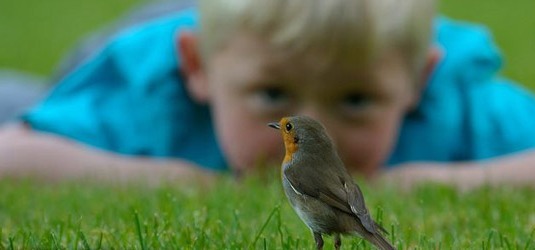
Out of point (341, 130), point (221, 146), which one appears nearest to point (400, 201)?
point (341, 130)

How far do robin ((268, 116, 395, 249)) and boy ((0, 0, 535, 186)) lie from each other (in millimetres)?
1929

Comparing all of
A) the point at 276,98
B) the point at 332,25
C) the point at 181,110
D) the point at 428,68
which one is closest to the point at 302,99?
the point at 276,98

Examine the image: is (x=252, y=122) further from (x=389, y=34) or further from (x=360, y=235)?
(x=360, y=235)

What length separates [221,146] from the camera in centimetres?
557

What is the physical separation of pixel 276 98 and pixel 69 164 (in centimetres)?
112

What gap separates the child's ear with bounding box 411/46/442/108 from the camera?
5.48 meters

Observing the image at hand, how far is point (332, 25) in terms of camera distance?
487cm

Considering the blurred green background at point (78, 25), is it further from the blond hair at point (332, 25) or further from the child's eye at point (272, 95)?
the child's eye at point (272, 95)

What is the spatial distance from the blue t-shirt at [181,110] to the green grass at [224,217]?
0.87m

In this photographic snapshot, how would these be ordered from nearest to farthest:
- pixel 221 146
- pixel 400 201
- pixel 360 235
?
pixel 360 235, pixel 400 201, pixel 221 146

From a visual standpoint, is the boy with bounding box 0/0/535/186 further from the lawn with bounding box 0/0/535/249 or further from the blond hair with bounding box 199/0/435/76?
the lawn with bounding box 0/0/535/249

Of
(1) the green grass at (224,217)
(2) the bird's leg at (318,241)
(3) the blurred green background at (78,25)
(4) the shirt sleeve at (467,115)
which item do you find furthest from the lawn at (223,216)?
(3) the blurred green background at (78,25)

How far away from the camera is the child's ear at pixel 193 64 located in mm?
5578

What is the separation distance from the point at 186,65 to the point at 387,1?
1125 millimetres
